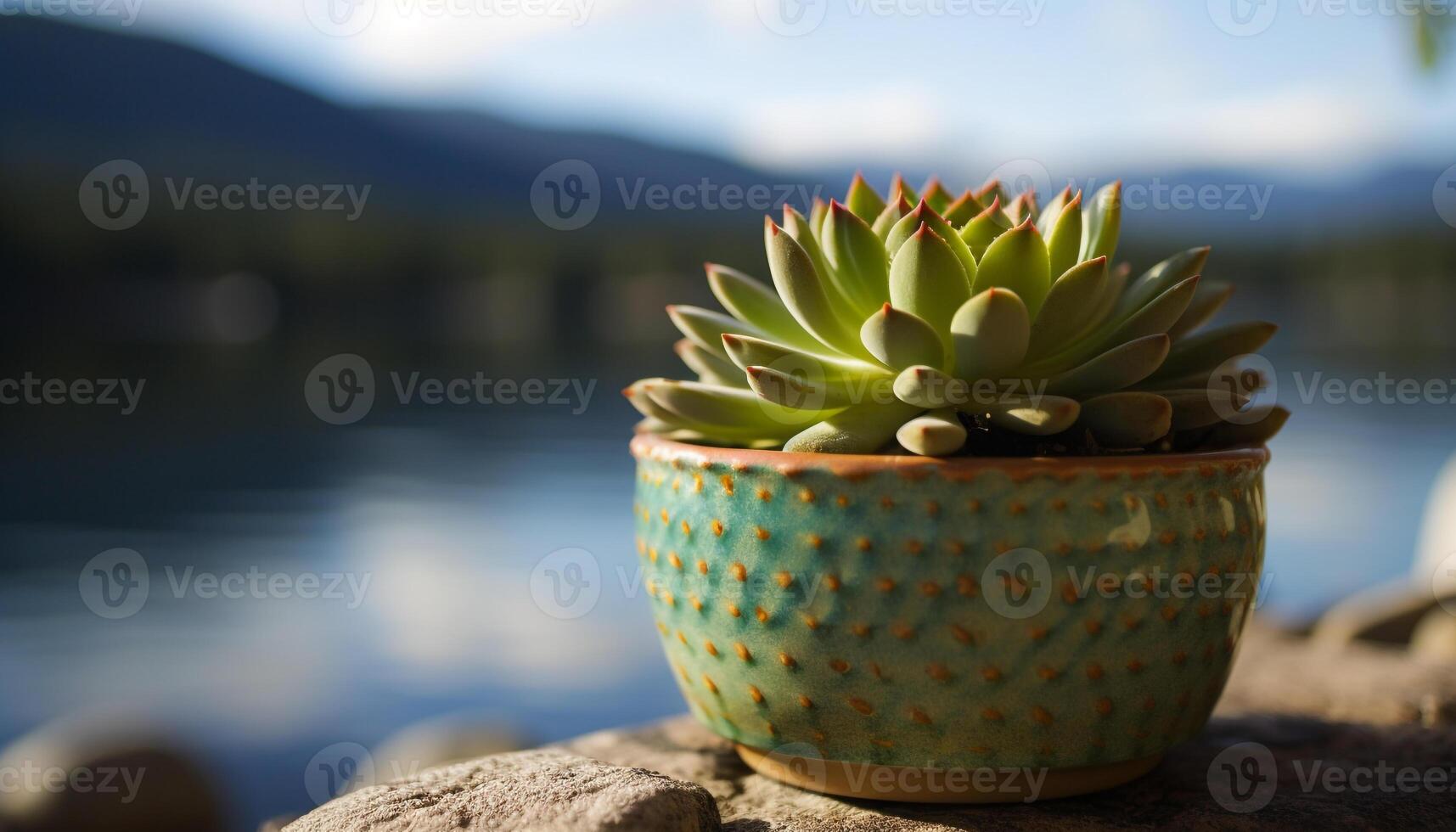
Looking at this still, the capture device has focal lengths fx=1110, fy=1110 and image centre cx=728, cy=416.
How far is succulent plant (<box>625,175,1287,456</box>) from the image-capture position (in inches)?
50.4

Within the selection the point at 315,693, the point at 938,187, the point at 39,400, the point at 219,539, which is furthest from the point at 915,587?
the point at 39,400

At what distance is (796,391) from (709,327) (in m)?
0.26

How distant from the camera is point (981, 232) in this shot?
1.45 m

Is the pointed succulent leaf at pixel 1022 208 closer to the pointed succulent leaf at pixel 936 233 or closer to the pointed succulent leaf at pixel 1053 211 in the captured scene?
the pointed succulent leaf at pixel 1053 211

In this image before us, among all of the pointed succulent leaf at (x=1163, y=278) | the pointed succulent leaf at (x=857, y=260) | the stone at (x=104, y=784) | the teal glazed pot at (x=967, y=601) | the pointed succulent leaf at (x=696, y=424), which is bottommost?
the stone at (x=104, y=784)

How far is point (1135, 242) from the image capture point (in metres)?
37.2

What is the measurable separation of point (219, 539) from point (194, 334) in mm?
40861

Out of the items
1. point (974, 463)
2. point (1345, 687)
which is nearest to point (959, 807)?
point (974, 463)

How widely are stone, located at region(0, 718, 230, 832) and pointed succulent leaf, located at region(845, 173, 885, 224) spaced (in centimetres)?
313

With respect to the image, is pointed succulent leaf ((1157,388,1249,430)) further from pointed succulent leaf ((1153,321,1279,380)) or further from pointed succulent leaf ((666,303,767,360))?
pointed succulent leaf ((666,303,767,360))

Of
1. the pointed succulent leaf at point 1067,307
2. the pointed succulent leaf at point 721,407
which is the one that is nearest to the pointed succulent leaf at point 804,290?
the pointed succulent leaf at point 721,407

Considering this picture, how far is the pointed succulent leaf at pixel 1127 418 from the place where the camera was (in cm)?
129

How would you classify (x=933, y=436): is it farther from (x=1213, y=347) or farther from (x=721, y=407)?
(x=1213, y=347)

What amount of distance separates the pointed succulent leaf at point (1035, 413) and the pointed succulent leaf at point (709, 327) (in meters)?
0.37
